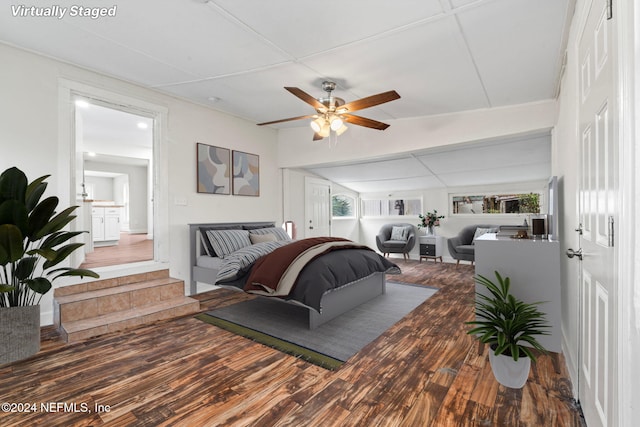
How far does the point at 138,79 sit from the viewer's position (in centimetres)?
363

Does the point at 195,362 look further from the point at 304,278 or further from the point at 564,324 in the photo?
the point at 564,324

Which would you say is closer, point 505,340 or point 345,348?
point 505,340

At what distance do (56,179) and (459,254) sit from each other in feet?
20.7


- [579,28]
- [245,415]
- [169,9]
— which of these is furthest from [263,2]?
[245,415]

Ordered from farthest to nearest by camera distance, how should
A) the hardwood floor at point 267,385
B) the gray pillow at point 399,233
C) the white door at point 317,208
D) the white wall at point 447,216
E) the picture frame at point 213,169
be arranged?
the gray pillow at point 399,233 < the white door at point 317,208 < the white wall at point 447,216 < the picture frame at point 213,169 < the hardwood floor at point 267,385

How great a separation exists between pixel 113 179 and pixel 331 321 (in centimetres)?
887

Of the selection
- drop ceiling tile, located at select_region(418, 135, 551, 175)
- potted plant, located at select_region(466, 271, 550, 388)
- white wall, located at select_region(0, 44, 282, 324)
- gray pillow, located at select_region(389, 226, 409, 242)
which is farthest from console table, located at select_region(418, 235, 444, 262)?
potted plant, located at select_region(466, 271, 550, 388)

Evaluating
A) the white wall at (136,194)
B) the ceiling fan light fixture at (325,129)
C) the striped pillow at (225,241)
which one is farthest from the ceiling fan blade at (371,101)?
the white wall at (136,194)

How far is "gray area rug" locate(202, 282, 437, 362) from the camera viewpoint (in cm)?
262

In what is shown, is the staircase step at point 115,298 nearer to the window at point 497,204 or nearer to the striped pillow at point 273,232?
the striped pillow at point 273,232

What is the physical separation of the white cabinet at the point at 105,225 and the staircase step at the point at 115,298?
3.30 metres

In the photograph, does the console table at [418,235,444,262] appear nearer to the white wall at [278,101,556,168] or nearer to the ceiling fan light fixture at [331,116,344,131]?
the white wall at [278,101,556,168]

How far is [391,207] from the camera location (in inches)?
304

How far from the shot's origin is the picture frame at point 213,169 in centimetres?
454
